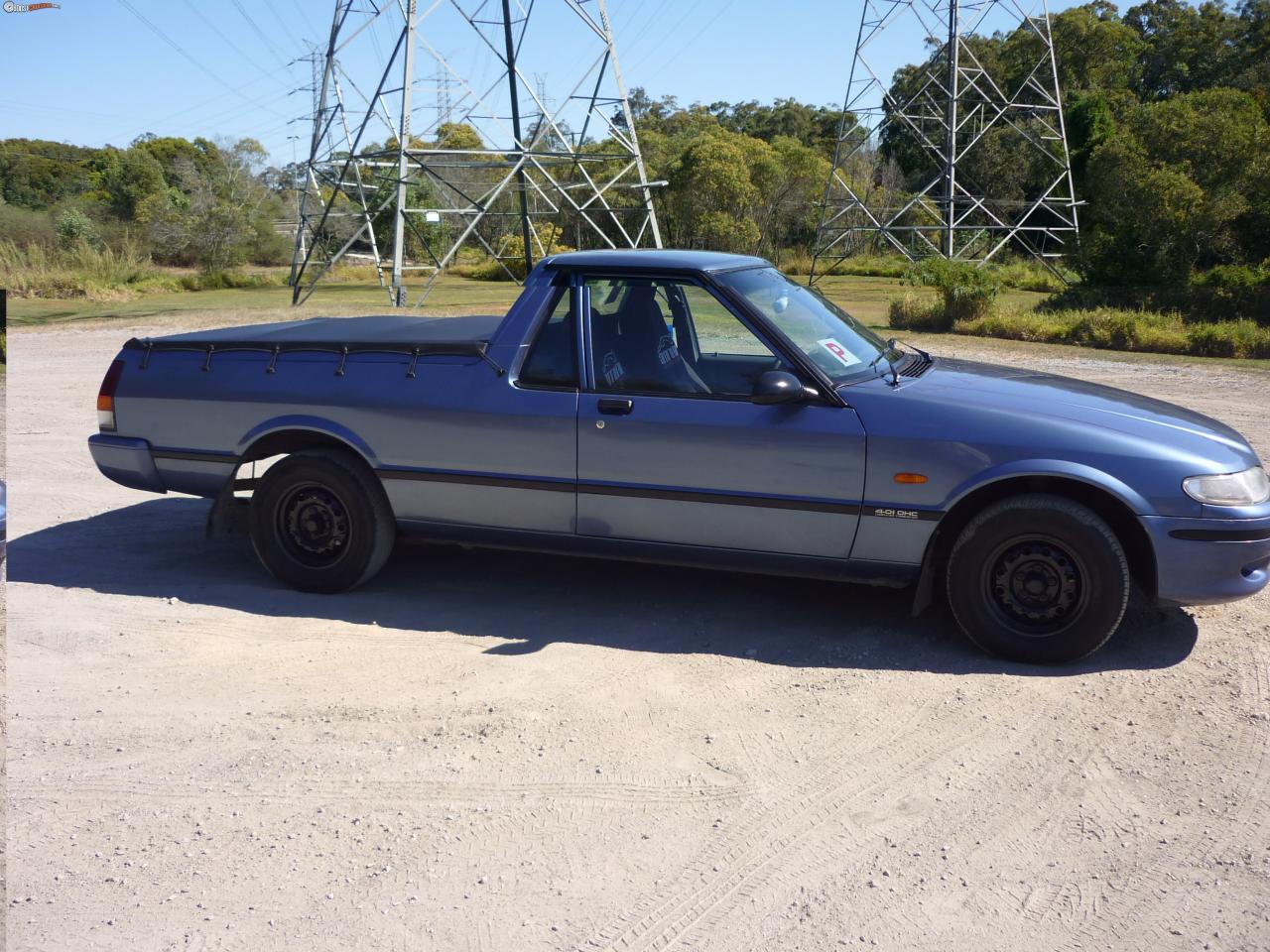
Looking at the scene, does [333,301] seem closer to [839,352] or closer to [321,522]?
[321,522]

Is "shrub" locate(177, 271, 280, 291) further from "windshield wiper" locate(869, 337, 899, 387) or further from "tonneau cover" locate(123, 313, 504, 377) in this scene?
"windshield wiper" locate(869, 337, 899, 387)

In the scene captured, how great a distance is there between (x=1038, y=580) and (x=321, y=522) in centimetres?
354

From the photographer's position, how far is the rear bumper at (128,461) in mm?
6160

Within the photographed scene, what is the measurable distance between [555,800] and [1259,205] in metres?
21.3

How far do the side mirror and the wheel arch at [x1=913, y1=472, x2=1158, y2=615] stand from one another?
83cm

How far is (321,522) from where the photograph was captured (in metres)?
5.88

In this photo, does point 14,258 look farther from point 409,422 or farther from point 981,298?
point 409,422

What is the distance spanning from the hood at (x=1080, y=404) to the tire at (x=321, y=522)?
9.28 ft

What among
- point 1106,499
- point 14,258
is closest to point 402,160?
point 14,258

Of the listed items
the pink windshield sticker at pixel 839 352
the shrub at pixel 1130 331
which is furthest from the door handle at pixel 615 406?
the shrub at pixel 1130 331

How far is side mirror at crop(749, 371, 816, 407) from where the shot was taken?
4.96m

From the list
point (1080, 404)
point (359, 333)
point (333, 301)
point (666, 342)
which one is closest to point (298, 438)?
point (359, 333)

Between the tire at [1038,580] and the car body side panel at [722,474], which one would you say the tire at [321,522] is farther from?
the tire at [1038,580]

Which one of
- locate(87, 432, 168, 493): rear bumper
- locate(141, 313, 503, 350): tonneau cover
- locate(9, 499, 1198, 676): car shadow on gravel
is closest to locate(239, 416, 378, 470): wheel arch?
locate(141, 313, 503, 350): tonneau cover
